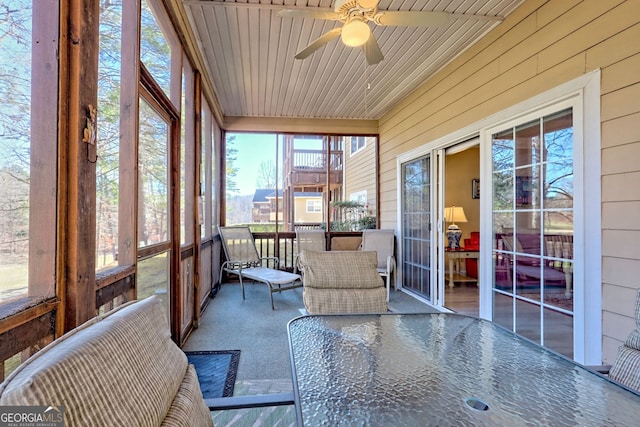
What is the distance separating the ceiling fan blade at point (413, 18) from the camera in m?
2.28

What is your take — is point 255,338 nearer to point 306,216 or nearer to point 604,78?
point 604,78

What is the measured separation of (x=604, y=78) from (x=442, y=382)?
225 centimetres

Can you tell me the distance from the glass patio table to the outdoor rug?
3.20 ft

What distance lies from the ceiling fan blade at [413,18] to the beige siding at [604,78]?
88 centimetres

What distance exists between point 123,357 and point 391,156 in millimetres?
5239

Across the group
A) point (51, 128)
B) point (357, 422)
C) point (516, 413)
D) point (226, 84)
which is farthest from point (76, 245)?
point (226, 84)

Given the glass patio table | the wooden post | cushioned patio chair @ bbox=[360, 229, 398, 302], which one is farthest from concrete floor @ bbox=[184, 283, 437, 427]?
the wooden post

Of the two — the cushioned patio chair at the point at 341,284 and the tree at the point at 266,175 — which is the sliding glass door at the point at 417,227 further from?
the tree at the point at 266,175

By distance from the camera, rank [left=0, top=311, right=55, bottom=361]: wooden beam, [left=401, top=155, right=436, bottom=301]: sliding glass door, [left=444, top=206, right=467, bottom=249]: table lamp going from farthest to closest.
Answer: [left=444, top=206, right=467, bottom=249]: table lamp < [left=401, top=155, right=436, bottom=301]: sliding glass door < [left=0, top=311, right=55, bottom=361]: wooden beam

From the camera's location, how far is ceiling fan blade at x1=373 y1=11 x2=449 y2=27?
2.28 metres

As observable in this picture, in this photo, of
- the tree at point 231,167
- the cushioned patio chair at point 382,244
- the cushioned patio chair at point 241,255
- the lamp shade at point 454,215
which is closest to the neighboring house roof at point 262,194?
the tree at point 231,167

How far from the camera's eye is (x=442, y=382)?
1138mm

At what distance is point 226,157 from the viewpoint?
5777 millimetres

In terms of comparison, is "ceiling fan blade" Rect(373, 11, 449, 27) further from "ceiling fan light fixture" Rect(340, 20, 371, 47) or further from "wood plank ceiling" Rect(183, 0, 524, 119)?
"wood plank ceiling" Rect(183, 0, 524, 119)
